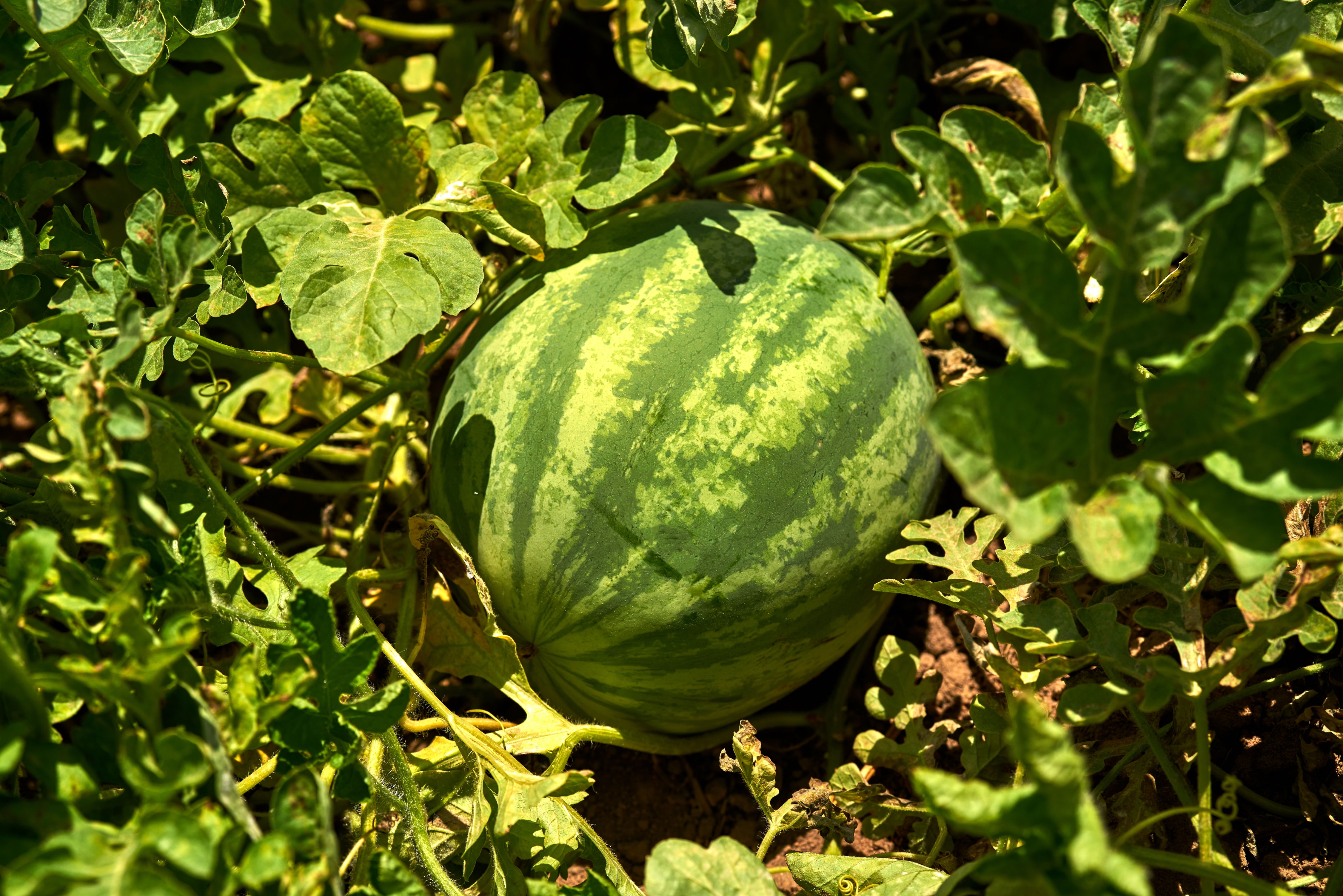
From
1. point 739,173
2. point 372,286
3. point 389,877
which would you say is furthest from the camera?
point 739,173

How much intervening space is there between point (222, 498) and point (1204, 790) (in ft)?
5.16

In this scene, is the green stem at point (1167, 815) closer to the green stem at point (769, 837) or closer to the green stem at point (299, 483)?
the green stem at point (769, 837)

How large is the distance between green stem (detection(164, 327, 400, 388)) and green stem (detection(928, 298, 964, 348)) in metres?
1.18

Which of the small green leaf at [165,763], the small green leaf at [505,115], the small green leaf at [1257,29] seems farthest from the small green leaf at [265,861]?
the small green leaf at [1257,29]

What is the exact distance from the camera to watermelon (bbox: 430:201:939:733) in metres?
1.77

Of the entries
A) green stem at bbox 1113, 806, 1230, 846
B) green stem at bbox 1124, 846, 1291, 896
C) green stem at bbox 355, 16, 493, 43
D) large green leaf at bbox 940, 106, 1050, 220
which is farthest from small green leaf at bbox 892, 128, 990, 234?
green stem at bbox 355, 16, 493, 43

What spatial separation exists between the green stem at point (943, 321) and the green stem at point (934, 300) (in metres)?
0.01

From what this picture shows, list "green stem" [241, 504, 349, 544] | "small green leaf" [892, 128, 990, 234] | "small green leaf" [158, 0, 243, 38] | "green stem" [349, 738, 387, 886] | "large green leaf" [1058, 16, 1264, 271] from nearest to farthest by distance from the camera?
"large green leaf" [1058, 16, 1264, 271], "small green leaf" [892, 128, 990, 234], "green stem" [349, 738, 387, 886], "small green leaf" [158, 0, 243, 38], "green stem" [241, 504, 349, 544]

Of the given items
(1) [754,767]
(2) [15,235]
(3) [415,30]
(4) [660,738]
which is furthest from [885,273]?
(3) [415,30]

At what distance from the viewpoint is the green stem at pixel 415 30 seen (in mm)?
2857

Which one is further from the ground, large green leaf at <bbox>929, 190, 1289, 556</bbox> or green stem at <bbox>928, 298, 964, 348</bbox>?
large green leaf at <bbox>929, 190, 1289, 556</bbox>

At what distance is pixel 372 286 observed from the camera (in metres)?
1.77

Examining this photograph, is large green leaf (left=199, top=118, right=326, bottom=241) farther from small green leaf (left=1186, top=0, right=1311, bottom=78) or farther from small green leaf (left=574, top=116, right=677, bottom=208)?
small green leaf (left=1186, top=0, right=1311, bottom=78)

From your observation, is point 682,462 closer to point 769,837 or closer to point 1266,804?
point 769,837
